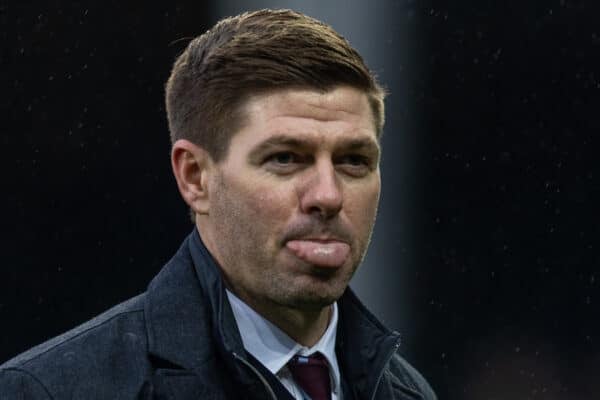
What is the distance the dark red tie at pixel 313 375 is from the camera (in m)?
2.82

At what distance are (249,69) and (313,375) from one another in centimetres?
66

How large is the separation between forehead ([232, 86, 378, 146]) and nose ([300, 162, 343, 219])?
0.07 m

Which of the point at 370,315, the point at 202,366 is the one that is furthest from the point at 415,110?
the point at 202,366

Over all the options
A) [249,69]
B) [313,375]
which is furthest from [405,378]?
[249,69]

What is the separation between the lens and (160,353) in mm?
2674

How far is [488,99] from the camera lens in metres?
4.80

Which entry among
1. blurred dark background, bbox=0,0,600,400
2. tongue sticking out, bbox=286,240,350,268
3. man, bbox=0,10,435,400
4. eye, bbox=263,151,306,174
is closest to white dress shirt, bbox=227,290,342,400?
man, bbox=0,10,435,400

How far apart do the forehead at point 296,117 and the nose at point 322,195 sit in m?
0.07

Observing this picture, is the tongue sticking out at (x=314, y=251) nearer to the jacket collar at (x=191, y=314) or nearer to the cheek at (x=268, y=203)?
the cheek at (x=268, y=203)

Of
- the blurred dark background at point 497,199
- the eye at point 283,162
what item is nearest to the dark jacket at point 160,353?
the eye at point 283,162

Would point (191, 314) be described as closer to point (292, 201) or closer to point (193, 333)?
point (193, 333)

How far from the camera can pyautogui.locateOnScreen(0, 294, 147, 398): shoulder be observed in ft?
8.48

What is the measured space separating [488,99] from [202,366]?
7.84ft

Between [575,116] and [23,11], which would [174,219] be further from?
[575,116]
